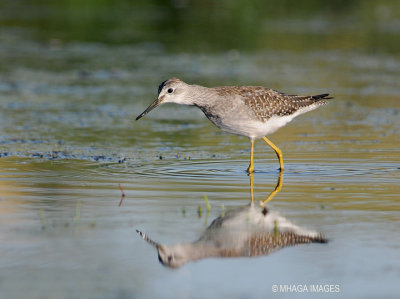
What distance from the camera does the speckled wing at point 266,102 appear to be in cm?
971

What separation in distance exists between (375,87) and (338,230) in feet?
28.8

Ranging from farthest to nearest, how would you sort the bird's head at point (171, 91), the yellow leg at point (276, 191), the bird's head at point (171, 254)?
the bird's head at point (171, 91) → the yellow leg at point (276, 191) → the bird's head at point (171, 254)

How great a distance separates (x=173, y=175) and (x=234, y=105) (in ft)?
4.17

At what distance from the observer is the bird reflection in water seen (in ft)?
19.7

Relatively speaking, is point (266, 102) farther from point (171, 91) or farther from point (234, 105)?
point (171, 91)

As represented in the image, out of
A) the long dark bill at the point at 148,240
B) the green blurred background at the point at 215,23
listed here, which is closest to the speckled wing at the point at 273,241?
the long dark bill at the point at 148,240

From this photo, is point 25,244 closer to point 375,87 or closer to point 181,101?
point 181,101

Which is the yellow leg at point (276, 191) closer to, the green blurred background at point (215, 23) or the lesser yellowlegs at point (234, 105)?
the lesser yellowlegs at point (234, 105)

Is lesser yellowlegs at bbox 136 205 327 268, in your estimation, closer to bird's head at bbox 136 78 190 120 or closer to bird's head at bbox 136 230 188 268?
bird's head at bbox 136 230 188 268

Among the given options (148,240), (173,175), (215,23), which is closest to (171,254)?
(148,240)

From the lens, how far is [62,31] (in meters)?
20.8

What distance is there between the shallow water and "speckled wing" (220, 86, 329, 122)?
60cm

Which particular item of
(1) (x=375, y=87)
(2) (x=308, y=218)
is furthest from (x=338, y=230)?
(1) (x=375, y=87)

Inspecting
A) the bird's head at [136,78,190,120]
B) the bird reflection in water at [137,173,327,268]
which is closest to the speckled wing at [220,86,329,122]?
the bird's head at [136,78,190,120]
